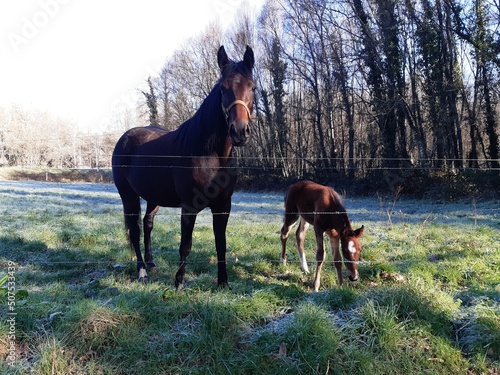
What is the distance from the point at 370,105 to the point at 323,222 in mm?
16565

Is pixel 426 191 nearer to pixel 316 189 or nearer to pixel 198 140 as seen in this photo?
pixel 316 189

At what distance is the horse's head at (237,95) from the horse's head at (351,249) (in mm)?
1980

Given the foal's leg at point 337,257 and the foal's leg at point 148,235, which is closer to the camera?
the foal's leg at point 337,257

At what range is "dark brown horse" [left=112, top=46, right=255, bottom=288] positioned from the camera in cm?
373

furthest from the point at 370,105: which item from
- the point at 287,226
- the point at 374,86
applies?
the point at 287,226

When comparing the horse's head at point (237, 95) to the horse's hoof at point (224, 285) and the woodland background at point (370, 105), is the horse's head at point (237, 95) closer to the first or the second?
the horse's hoof at point (224, 285)

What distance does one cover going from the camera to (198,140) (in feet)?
13.8

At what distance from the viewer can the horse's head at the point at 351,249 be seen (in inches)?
167

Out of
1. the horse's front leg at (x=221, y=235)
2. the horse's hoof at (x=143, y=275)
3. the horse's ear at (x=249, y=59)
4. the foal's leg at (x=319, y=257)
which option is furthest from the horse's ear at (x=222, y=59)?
the horse's hoof at (x=143, y=275)

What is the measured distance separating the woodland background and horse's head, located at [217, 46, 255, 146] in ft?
21.4

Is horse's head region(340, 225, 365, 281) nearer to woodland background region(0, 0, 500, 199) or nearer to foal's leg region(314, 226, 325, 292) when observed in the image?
foal's leg region(314, 226, 325, 292)

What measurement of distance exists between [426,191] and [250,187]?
1199 cm

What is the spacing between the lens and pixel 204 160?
4.09m

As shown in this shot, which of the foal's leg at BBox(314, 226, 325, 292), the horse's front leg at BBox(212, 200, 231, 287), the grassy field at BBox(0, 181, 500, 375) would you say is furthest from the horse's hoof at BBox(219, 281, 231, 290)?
the foal's leg at BBox(314, 226, 325, 292)
